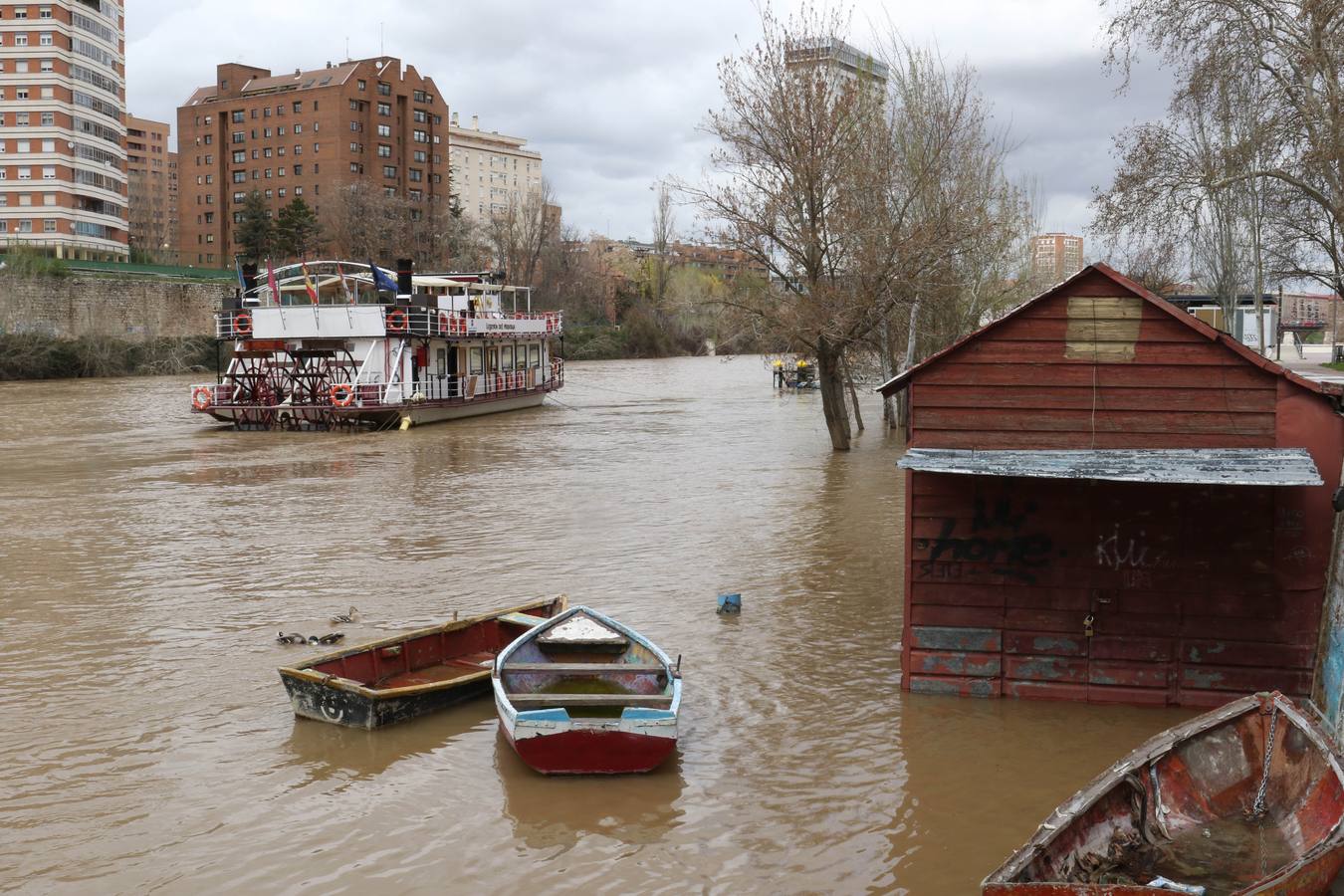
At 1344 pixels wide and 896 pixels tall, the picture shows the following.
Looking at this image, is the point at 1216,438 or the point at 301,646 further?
the point at 301,646

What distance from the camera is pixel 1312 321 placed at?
322ft

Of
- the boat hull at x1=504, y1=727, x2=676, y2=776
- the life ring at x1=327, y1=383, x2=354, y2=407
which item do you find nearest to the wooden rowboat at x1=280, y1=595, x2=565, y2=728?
the boat hull at x1=504, y1=727, x2=676, y2=776

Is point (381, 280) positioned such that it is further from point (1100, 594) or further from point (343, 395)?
point (1100, 594)

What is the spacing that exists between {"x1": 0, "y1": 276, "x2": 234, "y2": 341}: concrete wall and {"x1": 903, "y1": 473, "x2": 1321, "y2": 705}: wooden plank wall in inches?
2365

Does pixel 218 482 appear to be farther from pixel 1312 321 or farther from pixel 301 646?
pixel 1312 321

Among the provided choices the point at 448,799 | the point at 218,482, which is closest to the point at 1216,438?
the point at 448,799

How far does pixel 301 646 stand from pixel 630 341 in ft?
287

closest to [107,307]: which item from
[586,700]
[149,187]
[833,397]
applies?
[833,397]

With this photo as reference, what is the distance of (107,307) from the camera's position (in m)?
71.4

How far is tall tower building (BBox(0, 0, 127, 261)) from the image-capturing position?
8475 centimetres

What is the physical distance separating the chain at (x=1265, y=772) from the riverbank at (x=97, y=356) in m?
66.1

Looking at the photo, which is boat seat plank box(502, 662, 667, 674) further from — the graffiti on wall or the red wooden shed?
the graffiti on wall

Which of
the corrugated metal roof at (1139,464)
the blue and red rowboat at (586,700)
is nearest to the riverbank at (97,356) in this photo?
the blue and red rowboat at (586,700)

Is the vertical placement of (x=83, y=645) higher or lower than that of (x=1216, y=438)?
lower
